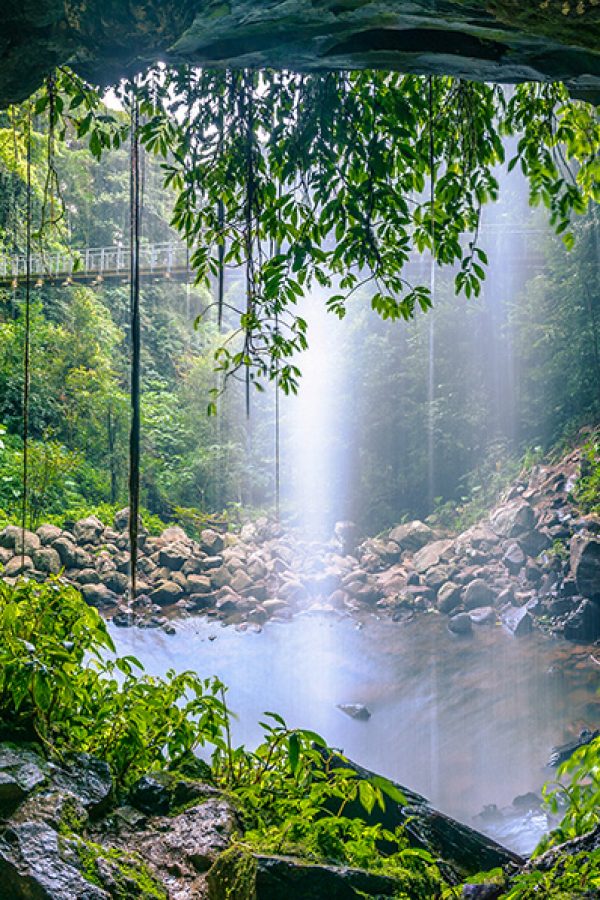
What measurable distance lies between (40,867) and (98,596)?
25.2 feet

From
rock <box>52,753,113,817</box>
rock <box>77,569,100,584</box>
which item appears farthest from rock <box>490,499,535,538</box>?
rock <box>52,753,113,817</box>

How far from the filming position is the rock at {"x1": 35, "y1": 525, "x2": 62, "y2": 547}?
898cm

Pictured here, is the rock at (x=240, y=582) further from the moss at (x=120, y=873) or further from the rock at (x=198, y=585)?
the moss at (x=120, y=873)

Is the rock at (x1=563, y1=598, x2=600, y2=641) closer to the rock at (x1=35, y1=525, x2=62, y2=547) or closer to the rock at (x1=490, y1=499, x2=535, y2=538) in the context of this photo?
the rock at (x1=490, y1=499, x2=535, y2=538)

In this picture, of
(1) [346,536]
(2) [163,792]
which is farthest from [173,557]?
(2) [163,792]

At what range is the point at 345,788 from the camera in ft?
5.23

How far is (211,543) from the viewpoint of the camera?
10547 mm

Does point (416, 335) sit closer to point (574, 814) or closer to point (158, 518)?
point (158, 518)

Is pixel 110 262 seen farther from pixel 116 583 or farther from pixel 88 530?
pixel 116 583

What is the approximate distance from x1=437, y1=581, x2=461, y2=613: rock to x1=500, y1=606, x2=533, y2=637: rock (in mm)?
661

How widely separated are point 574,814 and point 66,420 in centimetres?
1101

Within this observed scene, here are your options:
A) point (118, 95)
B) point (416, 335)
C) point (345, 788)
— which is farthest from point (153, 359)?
point (345, 788)

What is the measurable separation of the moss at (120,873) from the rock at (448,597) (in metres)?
8.02

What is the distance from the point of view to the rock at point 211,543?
34.4ft
